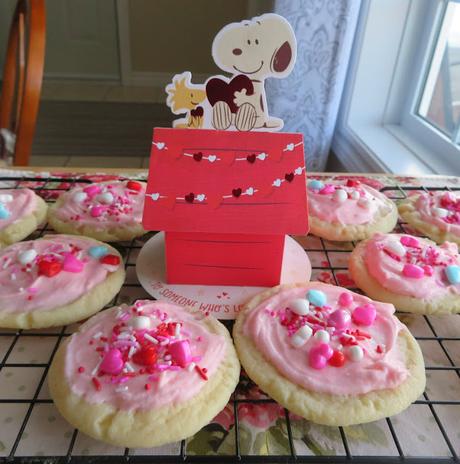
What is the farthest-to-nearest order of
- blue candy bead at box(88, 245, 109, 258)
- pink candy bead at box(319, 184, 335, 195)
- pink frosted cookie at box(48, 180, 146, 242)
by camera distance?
pink candy bead at box(319, 184, 335, 195), pink frosted cookie at box(48, 180, 146, 242), blue candy bead at box(88, 245, 109, 258)

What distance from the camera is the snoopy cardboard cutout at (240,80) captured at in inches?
35.2

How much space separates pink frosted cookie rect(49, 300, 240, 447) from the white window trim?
1.14 m

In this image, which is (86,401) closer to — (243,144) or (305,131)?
(243,144)

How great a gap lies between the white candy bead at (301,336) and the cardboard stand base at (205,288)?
5.7 inches

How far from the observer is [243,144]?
0.90 m

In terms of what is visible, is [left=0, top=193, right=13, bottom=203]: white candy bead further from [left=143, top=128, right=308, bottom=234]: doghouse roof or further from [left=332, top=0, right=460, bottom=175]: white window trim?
[left=332, top=0, right=460, bottom=175]: white window trim

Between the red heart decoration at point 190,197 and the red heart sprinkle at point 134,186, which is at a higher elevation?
the red heart decoration at point 190,197

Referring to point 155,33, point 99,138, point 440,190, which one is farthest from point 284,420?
point 155,33

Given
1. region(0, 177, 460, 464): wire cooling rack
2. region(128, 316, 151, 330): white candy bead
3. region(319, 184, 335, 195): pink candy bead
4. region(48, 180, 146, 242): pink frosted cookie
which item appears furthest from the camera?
region(319, 184, 335, 195): pink candy bead

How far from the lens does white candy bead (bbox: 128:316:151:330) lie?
79 centimetres

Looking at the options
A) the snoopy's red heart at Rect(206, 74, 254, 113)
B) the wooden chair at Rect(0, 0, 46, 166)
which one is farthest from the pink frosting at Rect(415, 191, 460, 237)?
the wooden chair at Rect(0, 0, 46, 166)

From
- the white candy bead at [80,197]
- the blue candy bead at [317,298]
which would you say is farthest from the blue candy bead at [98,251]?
the blue candy bead at [317,298]

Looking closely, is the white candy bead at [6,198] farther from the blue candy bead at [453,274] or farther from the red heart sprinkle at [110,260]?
the blue candy bead at [453,274]

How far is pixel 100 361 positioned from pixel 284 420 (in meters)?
0.31
